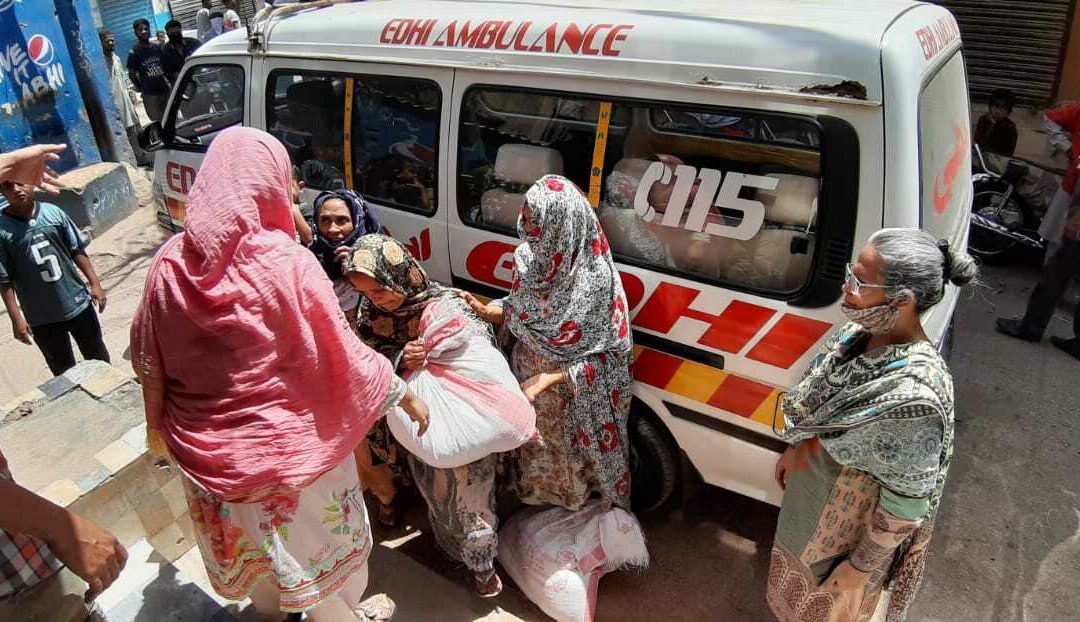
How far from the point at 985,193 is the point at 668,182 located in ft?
13.6

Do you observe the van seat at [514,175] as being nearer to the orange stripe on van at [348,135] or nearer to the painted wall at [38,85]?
the orange stripe on van at [348,135]

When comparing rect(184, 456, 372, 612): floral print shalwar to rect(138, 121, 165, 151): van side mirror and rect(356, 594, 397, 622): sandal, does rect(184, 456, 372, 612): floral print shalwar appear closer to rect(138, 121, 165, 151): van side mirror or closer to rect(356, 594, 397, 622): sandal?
rect(356, 594, 397, 622): sandal

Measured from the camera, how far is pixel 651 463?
2986 mm

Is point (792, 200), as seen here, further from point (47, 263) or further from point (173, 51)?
point (173, 51)

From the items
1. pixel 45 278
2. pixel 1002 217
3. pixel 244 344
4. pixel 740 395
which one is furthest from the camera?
pixel 1002 217

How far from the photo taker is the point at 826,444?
1914 mm

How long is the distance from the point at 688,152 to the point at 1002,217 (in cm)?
406

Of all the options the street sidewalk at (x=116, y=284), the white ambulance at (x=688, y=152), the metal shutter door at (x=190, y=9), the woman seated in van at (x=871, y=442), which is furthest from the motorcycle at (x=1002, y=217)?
the metal shutter door at (x=190, y=9)

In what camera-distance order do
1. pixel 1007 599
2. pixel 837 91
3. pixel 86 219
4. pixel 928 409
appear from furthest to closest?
pixel 86 219 < pixel 1007 599 < pixel 837 91 < pixel 928 409

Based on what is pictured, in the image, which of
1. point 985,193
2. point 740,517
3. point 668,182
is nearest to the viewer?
point 668,182

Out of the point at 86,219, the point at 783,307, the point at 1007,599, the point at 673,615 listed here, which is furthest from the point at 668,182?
the point at 86,219

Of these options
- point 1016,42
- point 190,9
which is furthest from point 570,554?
point 190,9

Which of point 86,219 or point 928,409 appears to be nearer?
point 928,409

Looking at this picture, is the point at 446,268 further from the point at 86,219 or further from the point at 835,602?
the point at 86,219
